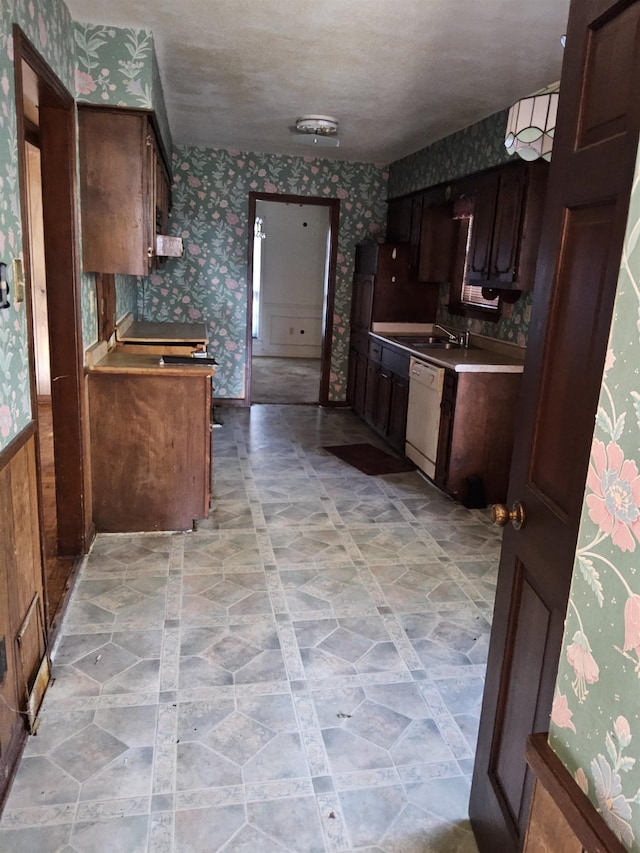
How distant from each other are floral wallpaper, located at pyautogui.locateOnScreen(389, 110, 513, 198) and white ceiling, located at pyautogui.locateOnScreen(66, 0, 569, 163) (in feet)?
0.33

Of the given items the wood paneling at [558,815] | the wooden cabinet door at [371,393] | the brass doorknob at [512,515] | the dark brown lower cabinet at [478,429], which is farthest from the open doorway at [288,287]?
the wood paneling at [558,815]

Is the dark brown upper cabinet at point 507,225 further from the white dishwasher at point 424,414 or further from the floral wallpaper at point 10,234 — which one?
the floral wallpaper at point 10,234

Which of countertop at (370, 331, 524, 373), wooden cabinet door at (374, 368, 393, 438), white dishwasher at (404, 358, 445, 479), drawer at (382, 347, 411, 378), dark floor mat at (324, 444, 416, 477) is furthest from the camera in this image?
wooden cabinet door at (374, 368, 393, 438)

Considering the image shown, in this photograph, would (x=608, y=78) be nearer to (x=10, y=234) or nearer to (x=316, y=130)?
(x=10, y=234)

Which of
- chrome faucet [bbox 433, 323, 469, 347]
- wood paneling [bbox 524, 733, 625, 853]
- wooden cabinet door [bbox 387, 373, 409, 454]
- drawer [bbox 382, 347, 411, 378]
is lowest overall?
wooden cabinet door [bbox 387, 373, 409, 454]

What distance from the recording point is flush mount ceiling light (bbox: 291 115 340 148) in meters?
4.55

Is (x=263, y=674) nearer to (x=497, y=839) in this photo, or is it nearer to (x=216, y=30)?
(x=497, y=839)

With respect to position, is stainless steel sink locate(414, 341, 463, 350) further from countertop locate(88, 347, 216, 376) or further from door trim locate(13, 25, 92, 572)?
door trim locate(13, 25, 92, 572)

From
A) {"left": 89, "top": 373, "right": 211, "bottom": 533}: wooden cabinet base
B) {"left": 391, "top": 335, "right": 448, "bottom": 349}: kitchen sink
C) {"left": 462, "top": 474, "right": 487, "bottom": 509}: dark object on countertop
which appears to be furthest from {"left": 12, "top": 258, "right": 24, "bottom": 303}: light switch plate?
{"left": 391, "top": 335, "right": 448, "bottom": 349}: kitchen sink

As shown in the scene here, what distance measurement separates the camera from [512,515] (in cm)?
145

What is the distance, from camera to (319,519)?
3.75 meters

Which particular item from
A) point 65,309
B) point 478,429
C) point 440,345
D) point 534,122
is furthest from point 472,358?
A: point 65,309

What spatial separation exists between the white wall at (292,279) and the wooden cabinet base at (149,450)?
609cm

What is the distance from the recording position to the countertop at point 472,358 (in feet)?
13.1
